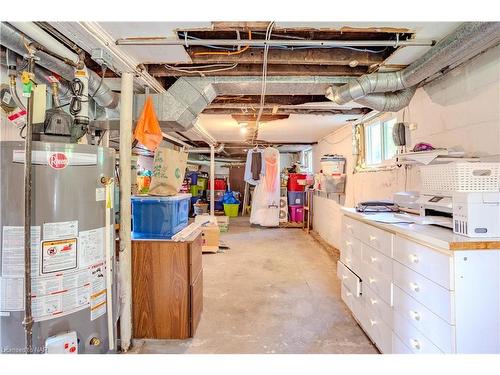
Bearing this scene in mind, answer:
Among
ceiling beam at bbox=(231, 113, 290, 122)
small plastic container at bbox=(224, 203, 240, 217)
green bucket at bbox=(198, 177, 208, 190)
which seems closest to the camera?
ceiling beam at bbox=(231, 113, 290, 122)

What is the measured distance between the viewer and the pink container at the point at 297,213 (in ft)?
23.3

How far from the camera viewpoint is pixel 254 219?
22.4 feet

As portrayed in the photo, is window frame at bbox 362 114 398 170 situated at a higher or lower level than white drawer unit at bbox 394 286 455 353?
higher

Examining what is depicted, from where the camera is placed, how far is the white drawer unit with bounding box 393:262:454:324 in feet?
4.13

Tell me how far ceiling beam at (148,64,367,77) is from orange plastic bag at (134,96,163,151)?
1.02ft

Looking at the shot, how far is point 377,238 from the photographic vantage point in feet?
6.26

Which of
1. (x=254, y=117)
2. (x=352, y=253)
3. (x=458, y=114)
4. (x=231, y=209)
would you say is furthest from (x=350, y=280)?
(x=231, y=209)

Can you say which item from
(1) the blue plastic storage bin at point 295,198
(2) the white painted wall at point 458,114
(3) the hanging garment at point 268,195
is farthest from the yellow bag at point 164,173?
(1) the blue plastic storage bin at point 295,198

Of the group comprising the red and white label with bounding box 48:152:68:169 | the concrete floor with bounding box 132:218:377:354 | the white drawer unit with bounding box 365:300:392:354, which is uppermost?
the red and white label with bounding box 48:152:68:169

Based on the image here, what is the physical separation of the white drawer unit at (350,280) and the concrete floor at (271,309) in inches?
10.9

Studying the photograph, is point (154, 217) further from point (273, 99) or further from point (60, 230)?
point (273, 99)

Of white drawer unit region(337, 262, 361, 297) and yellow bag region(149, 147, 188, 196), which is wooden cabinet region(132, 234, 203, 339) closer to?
yellow bag region(149, 147, 188, 196)

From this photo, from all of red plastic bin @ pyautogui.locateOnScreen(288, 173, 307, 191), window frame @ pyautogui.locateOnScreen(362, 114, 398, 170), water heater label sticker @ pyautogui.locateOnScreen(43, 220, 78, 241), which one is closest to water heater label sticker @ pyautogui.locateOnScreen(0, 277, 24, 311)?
water heater label sticker @ pyautogui.locateOnScreen(43, 220, 78, 241)

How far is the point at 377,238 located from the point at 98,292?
1.82 metres
